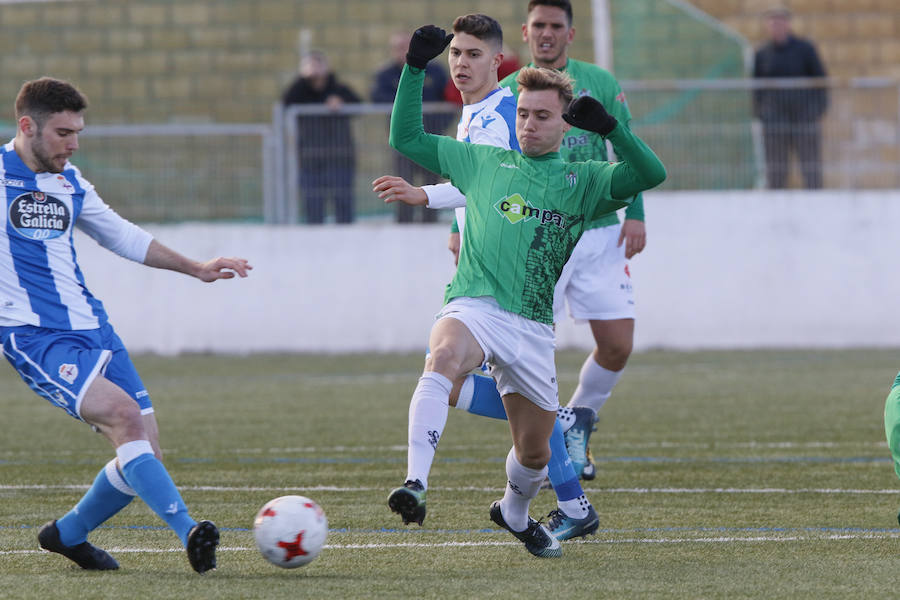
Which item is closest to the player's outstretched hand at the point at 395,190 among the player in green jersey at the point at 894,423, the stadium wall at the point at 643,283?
the player in green jersey at the point at 894,423

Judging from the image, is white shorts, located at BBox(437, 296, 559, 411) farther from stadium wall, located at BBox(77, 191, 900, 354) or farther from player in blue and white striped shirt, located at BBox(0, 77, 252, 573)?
stadium wall, located at BBox(77, 191, 900, 354)

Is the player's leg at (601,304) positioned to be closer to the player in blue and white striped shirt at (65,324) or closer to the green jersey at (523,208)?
the green jersey at (523,208)

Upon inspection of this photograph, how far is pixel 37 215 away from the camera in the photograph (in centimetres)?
529

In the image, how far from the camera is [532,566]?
5129 millimetres

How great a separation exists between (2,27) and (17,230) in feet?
54.0

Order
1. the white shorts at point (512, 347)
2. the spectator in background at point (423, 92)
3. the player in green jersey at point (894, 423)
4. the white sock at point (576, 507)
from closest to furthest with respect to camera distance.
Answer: the white shorts at point (512, 347)
the player in green jersey at point (894, 423)
the white sock at point (576, 507)
the spectator in background at point (423, 92)

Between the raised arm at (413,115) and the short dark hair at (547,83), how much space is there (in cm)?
32

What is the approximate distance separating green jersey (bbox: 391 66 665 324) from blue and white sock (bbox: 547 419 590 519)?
641mm

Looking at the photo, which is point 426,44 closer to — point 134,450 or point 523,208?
point 523,208

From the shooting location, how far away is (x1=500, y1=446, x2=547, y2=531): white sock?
5.34m

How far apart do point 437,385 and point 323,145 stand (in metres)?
9.83

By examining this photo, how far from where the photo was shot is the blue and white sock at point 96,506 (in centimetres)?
508

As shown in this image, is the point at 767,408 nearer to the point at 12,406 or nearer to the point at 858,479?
the point at 858,479

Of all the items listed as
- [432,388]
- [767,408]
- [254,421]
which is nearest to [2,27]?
[254,421]
